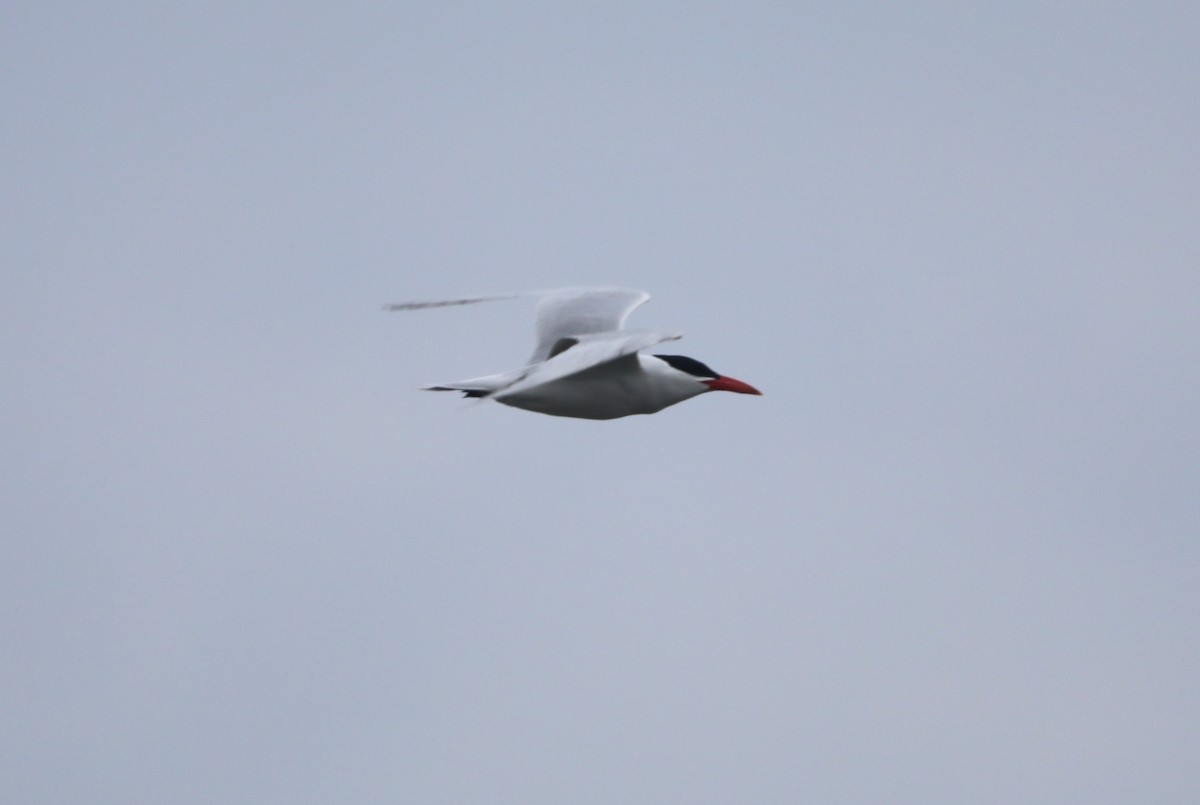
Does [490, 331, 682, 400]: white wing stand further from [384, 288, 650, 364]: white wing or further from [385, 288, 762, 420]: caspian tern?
[384, 288, 650, 364]: white wing

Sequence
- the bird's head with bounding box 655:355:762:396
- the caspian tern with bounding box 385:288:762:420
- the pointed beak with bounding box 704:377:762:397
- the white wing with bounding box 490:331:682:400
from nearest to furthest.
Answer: the white wing with bounding box 490:331:682:400 < the caspian tern with bounding box 385:288:762:420 < the bird's head with bounding box 655:355:762:396 < the pointed beak with bounding box 704:377:762:397

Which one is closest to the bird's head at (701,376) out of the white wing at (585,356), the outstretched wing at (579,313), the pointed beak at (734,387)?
the pointed beak at (734,387)

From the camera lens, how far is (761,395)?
14531mm

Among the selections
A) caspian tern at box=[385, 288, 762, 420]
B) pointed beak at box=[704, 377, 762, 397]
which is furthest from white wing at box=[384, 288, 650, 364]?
pointed beak at box=[704, 377, 762, 397]

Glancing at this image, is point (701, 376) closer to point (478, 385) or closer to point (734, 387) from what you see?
point (734, 387)

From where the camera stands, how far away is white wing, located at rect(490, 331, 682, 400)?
38.7 ft

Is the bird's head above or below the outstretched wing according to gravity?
below

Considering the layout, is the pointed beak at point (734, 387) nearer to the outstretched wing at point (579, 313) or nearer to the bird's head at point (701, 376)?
the bird's head at point (701, 376)

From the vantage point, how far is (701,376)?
14.4 metres

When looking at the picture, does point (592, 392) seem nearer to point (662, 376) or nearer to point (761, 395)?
point (662, 376)

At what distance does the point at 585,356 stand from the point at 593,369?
3.81 feet

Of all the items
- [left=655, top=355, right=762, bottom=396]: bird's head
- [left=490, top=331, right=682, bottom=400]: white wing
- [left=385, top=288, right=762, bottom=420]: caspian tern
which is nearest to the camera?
[left=490, top=331, right=682, bottom=400]: white wing

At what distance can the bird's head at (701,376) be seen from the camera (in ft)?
46.5

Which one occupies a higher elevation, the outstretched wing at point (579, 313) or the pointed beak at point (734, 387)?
the outstretched wing at point (579, 313)
